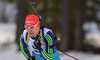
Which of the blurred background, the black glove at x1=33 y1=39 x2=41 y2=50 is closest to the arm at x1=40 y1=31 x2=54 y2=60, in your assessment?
the black glove at x1=33 y1=39 x2=41 y2=50

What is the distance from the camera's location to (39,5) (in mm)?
12000

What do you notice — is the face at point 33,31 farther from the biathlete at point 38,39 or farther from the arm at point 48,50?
the arm at point 48,50

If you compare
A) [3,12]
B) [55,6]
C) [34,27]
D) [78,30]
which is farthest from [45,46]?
[3,12]

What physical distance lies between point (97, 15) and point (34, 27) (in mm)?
8726

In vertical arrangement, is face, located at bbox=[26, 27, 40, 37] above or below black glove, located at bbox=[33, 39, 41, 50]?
above

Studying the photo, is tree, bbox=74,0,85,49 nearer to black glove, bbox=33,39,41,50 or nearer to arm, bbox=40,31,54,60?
arm, bbox=40,31,54,60

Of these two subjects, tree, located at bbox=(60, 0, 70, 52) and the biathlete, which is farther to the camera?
tree, located at bbox=(60, 0, 70, 52)

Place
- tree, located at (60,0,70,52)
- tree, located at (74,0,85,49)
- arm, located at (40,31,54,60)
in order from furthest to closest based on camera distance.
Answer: tree, located at (74,0,85,49)
tree, located at (60,0,70,52)
arm, located at (40,31,54,60)

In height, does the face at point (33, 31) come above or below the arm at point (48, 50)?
above

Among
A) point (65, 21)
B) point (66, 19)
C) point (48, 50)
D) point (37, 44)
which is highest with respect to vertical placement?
point (66, 19)

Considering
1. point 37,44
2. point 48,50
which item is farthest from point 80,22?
point 37,44

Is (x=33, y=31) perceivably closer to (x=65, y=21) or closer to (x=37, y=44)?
(x=37, y=44)

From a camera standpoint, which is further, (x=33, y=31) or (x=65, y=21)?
(x=65, y=21)

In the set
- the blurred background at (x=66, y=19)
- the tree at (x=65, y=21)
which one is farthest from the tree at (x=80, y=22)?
the tree at (x=65, y=21)
